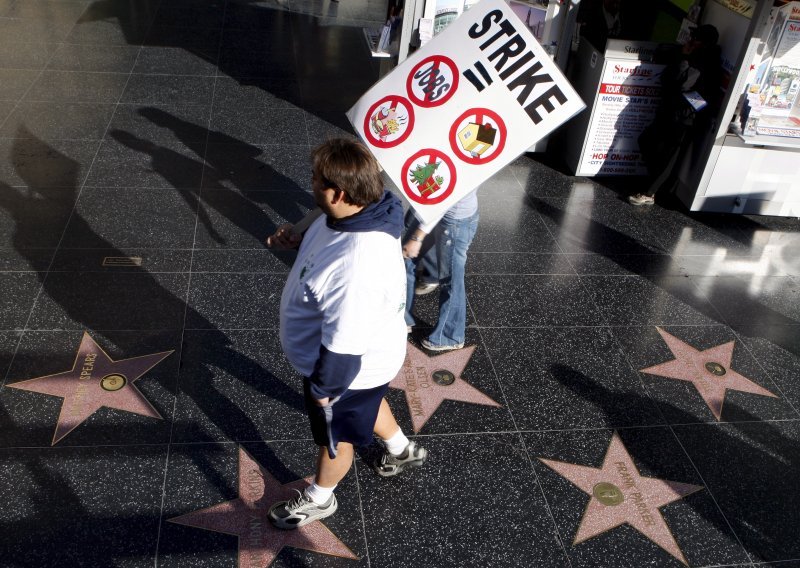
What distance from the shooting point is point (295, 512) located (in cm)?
360

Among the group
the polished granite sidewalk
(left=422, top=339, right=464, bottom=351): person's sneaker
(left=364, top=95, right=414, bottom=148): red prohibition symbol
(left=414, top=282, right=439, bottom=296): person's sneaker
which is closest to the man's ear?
(left=364, top=95, right=414, bottom=148): red prohibition symbol

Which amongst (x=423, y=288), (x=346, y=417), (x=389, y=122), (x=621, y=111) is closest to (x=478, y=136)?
(x=389, y=122)

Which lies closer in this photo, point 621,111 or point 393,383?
point 393,383

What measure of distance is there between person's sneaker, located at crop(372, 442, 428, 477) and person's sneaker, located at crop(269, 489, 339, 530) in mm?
429

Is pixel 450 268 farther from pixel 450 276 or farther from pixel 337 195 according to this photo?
pixel 337 195

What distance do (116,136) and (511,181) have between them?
384 cm

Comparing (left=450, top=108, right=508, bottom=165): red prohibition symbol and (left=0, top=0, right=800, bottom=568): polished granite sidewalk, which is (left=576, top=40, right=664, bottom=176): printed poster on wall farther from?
(left=450, top=108, right=508, bottom=165): red prohibition symbol

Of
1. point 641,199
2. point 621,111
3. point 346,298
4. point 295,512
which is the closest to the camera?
point 346,298

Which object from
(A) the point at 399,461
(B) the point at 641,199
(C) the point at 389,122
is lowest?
(A) the point at 399,461

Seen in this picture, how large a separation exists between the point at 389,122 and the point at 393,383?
169 cm

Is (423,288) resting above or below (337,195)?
below

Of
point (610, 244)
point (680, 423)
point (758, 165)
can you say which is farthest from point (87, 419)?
point (758, 165)

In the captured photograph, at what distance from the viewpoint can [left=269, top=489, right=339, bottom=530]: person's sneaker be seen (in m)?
3.60

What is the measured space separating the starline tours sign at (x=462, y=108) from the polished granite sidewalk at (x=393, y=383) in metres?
1.53
